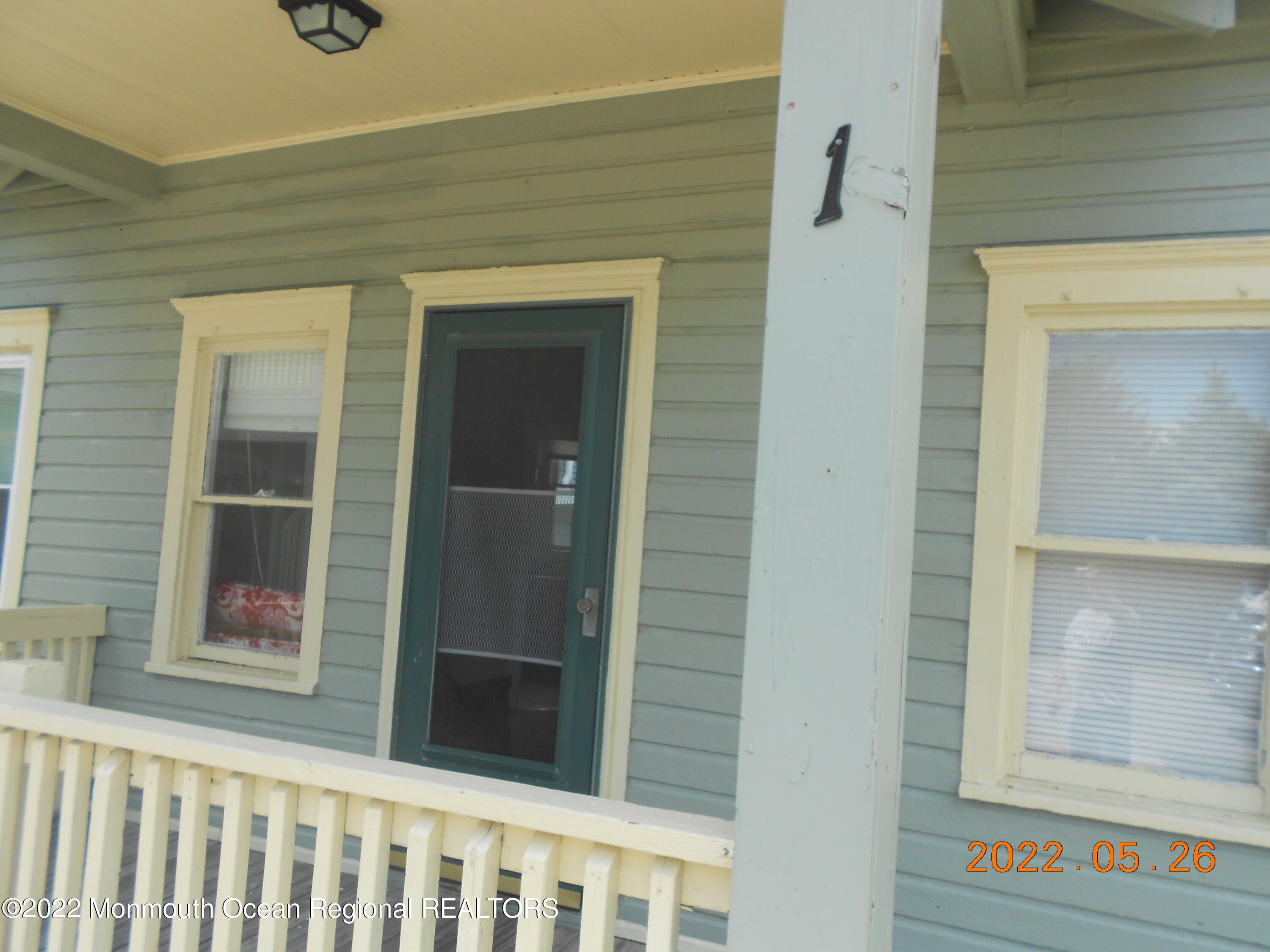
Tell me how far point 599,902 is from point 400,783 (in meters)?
0.37

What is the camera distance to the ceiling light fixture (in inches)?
99.7

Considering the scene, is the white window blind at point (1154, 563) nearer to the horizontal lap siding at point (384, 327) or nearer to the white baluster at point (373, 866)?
the horizontal lap siding at point (384, 327)

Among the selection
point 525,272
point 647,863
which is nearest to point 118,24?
point 525,272

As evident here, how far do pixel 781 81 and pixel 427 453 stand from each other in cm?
236

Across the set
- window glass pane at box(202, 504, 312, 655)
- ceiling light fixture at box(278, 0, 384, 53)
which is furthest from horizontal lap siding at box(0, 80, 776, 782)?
ceiling light fixture at box(278, 0, 384, 53)

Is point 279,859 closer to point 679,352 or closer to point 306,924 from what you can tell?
point 306,924

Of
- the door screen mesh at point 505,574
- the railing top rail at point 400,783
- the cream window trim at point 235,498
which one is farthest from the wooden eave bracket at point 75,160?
the railing top rail at point 400,783

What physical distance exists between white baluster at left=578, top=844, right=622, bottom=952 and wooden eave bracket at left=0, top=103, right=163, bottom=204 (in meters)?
3.70

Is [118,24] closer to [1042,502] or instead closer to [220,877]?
[220,877]

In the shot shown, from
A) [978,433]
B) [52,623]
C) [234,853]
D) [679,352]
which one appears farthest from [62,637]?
[978,433]

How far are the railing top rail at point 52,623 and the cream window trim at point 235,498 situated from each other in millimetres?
321

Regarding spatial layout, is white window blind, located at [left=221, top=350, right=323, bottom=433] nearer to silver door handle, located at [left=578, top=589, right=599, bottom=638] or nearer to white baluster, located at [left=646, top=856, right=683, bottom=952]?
silver door handle, located at [left=578, top=589, right=599, bottom=638]

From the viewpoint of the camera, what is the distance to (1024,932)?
233cm
